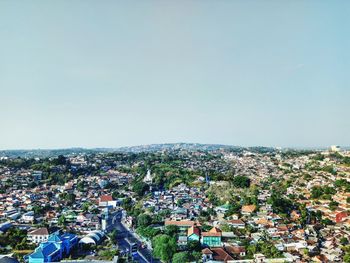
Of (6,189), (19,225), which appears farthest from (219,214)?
(6,189)

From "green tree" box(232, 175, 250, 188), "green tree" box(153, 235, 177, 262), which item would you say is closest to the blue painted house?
"green tree" box(153, 235, 177, 262)

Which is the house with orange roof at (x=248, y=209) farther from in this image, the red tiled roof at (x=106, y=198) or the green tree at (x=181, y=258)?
the red tiled roof at (x=106, y=198)

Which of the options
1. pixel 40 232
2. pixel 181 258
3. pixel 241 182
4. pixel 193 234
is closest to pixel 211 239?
pixel 193 234

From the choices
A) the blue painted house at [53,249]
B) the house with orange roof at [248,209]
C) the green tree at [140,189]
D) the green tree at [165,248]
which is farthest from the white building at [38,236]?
the green tree at [140,189]

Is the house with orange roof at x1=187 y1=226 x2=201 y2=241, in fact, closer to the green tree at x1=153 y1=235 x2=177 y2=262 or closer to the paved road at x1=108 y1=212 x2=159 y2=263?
the green tree at x1=153 y1=235 x2=177 y2=262

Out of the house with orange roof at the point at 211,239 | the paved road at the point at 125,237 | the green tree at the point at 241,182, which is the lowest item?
the paved road at the point at 125,237
